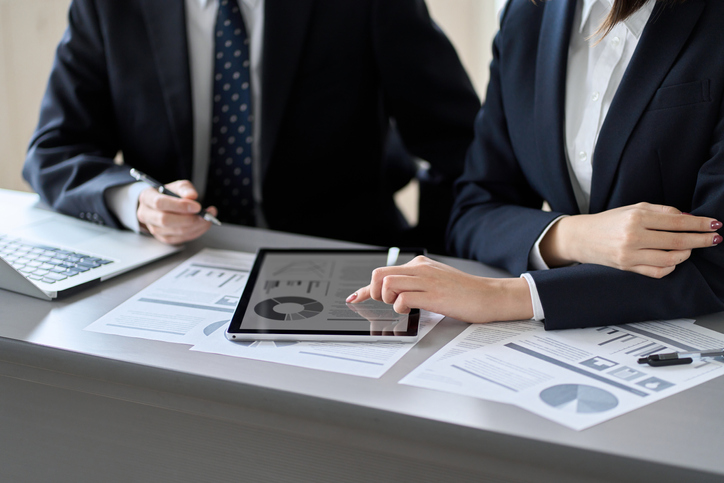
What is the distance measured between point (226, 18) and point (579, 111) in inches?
36.7

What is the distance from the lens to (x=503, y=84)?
1212 mm

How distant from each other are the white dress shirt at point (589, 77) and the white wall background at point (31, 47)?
210cm

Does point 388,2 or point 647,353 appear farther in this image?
point 388,2

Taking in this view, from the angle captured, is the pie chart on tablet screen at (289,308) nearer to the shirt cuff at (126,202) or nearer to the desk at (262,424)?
the desk at (262,424)

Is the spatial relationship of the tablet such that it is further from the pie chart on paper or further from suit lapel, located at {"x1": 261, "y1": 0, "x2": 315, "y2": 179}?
suit lapel, located at {"x1": 261, "y1": 0, "x2": 315, "y2": 179}

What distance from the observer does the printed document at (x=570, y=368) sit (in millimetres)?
678

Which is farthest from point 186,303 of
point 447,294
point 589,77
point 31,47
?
point 31,47

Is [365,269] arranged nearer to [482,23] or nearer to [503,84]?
[503,84]

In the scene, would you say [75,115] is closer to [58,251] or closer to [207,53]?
[207,53]

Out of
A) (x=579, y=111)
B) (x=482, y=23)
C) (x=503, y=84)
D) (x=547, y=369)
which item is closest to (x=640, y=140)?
(x=579, y=111)

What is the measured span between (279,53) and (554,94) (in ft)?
2.47

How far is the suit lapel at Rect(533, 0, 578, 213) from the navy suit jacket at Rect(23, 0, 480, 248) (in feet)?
1.57

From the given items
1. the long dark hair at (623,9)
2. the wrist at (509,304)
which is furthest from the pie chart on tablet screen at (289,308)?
the long dark hair at (623,9)

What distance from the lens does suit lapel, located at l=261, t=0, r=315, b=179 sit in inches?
60.5
